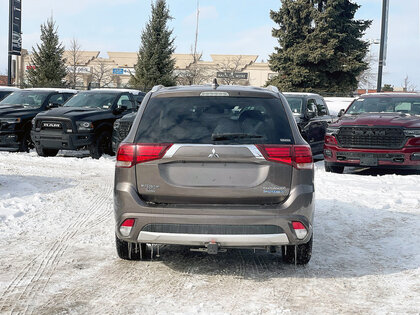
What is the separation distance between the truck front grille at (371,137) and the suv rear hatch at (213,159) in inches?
277

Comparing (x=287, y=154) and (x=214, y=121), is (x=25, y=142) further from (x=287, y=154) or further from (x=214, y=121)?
(x=287, y=154)

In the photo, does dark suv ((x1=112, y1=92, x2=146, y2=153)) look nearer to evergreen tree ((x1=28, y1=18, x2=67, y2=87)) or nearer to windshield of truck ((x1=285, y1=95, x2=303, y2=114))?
windshield of truck ((x1=285, y1=95, x2=303, y2=114))

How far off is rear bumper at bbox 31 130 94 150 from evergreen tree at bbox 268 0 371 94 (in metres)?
24.8

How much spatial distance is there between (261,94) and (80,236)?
9.51 feet

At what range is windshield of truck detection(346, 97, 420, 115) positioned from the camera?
39.7 feet

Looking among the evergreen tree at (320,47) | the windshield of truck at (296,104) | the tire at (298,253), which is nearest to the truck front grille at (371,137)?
the windshield of truck at (296,104)

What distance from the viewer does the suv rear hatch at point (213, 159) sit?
4285mm

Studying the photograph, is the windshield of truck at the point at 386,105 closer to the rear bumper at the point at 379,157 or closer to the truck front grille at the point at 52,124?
the rear bumper at the point at 379,157

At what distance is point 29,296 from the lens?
4.11m

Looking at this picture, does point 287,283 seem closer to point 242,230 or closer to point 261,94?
point 242,230

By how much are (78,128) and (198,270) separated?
926 cm

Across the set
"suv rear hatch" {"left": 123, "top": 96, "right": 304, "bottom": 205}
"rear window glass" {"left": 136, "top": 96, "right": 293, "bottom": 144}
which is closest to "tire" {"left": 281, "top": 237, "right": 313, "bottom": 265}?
"suv rear hatch" {"left": 123, "top": 96, "right": 304, "bottom": 205}

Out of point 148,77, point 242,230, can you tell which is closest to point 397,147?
point 242,230

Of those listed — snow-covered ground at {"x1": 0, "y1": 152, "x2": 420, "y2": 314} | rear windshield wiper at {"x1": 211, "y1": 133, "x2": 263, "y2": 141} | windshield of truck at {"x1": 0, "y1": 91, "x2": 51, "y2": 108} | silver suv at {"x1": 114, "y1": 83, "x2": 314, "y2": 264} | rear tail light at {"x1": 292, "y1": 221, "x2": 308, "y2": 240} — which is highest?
windshield of truck at {"x1": 0, "y1": 91, "x2": 51, "y2": 108}
